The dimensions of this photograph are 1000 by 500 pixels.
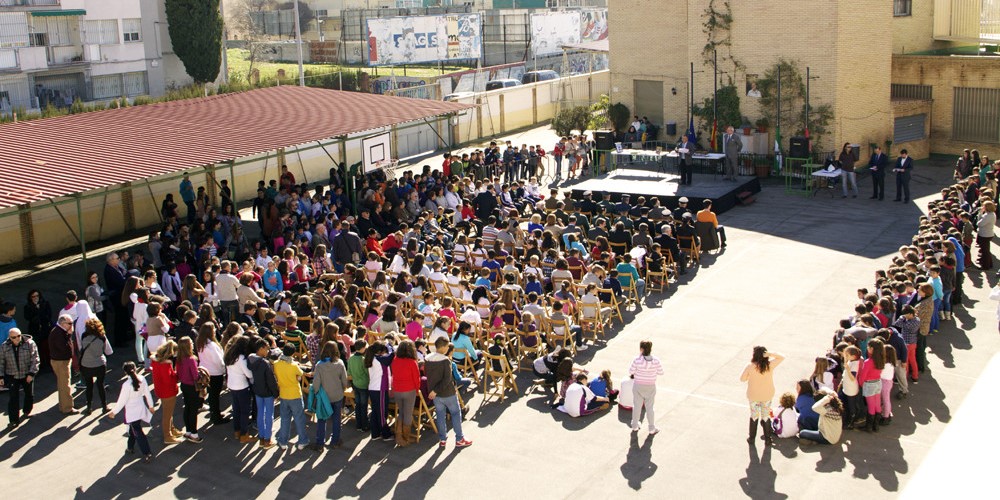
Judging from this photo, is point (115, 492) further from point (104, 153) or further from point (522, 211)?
point (522, 211)

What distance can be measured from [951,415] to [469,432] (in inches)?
243

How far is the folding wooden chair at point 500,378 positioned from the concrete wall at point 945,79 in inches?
893

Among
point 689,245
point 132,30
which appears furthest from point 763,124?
point 132,30

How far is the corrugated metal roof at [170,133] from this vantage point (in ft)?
59.4

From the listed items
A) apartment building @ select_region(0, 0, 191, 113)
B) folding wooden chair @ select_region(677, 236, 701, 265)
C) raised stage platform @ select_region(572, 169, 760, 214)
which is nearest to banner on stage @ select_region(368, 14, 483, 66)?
apartment building @ select_region(0, 0, 191, 113)

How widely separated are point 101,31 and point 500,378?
1392 inches

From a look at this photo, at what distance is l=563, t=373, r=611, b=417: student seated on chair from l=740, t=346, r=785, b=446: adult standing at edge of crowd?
2.12 metres

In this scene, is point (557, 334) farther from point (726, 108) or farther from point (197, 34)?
point (197, 34)

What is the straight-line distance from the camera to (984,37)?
34531mm

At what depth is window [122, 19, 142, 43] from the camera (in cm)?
4444

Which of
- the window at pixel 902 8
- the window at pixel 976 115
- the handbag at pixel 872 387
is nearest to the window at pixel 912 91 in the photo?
the window at pixel 976 115

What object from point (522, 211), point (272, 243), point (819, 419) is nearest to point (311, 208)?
point (272, 243)

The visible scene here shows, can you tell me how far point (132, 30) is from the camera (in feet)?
147

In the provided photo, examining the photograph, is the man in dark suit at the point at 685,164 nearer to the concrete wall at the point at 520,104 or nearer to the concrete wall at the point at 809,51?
the concrete wall at the point at 809,51
